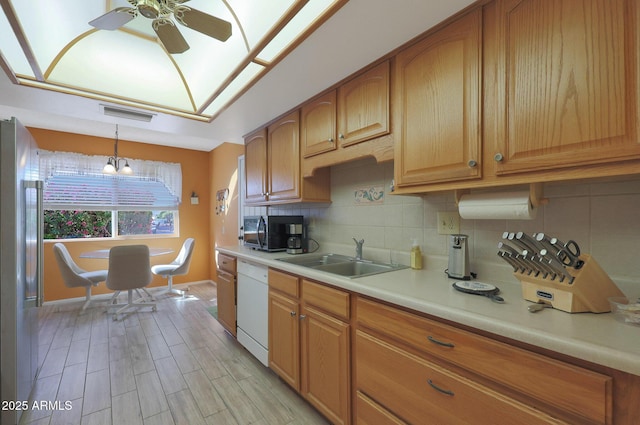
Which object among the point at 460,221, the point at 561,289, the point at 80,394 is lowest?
the point at 80,394

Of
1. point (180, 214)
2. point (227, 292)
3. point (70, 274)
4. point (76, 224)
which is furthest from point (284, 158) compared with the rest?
point (76, 224)

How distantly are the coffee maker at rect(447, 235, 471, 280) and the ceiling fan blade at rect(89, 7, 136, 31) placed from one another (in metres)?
2.02

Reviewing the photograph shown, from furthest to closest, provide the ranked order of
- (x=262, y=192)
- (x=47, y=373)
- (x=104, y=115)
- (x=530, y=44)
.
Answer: (x=262, y=192)
(x=104, y=115)
(x=47, y=373)
(x=530, y=44)

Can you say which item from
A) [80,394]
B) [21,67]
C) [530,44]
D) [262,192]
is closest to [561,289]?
[530,44]

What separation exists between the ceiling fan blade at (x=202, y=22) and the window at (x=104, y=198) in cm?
394

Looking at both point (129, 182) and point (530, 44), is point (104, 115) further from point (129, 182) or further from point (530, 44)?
point (530, 44)

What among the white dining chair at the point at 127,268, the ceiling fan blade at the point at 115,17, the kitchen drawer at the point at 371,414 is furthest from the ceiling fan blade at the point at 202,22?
the white dining chair at the point at 127,268

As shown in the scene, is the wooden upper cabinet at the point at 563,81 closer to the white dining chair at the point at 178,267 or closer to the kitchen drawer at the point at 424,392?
the kitchen drawer at the point at 424,392

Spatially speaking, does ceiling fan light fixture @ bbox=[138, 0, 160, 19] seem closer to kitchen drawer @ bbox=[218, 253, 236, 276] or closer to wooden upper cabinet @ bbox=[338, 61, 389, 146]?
wooden upper cabinet @ bbox=[338, 61, 389, 146]

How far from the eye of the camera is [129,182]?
4527mm

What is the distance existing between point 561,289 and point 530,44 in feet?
3.02

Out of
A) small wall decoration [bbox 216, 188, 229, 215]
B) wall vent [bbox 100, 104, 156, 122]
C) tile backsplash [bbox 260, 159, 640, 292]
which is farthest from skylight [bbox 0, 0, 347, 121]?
small wall decoration [bbox 216, 188, 229, 215]

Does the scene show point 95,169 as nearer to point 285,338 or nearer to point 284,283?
point 284,283

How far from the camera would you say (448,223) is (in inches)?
63.3
